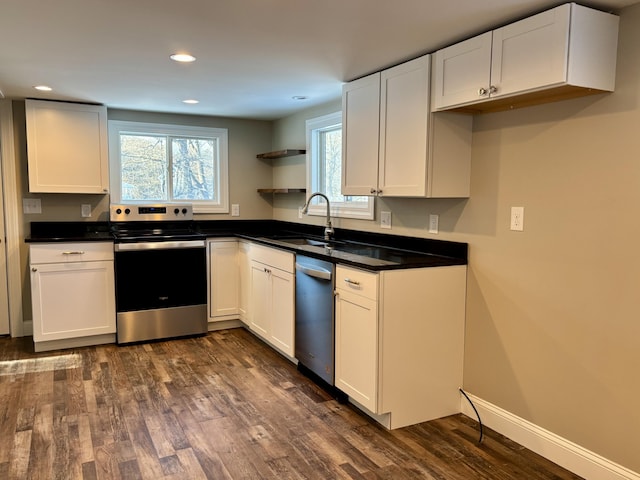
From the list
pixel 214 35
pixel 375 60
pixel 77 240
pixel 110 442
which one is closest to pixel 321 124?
pixel 375 60

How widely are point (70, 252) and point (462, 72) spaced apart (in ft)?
10.8

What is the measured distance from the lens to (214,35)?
242 cm

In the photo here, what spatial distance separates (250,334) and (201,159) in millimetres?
1913

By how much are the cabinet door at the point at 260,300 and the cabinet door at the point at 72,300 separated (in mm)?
1193

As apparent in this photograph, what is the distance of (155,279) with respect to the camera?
13.7ft

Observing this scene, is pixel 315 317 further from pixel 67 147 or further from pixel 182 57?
pixel 67 147

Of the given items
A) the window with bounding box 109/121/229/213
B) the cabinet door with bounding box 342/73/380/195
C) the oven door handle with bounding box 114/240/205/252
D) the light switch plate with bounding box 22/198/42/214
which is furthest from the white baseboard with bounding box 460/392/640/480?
the light switch plate with bounding box 22/198/42/214

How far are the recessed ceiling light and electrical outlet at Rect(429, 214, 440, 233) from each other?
1741 millimetres

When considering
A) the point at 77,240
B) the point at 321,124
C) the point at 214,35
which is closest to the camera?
the point at 214,35

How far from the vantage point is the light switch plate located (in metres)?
4.26

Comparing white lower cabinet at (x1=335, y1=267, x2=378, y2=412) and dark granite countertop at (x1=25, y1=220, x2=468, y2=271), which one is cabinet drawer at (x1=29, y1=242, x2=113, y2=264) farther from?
white lower cabinet at (x1=335, y1=267, x2=378, y2=412)

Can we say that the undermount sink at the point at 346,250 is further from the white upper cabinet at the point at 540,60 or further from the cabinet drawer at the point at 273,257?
the white upper cabinet at the point at 540,60

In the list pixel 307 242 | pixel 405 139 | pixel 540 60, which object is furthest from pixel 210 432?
pixel 540 60

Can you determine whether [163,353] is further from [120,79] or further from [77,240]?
[120,79]
